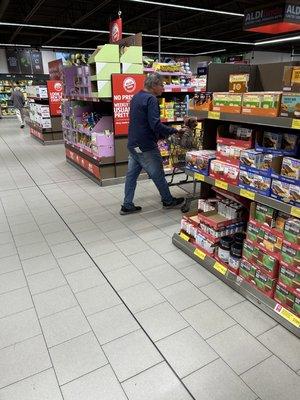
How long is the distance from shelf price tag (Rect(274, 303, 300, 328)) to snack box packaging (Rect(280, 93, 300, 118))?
53.7 inches

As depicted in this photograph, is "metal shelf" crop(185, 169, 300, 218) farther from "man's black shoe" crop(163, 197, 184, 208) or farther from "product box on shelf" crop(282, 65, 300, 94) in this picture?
"man's black shoe" crop(163, 197, 184, 208)

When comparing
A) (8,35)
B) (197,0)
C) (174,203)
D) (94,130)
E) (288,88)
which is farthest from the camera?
(8,35)

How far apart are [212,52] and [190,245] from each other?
2208cm

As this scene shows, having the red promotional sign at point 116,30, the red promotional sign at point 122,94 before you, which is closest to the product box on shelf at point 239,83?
the red promotional sign at point 122,94

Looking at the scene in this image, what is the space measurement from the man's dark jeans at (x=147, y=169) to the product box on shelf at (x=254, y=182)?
1.79 m

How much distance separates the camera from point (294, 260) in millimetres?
2115

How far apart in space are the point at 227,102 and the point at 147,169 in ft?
5.97

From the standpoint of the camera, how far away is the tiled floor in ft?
5.98

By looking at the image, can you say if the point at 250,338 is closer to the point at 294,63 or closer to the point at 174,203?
the point at 294,63

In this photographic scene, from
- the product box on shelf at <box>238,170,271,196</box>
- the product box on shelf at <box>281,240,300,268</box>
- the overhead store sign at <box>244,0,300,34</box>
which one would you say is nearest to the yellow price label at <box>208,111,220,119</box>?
the product box on shelf at <box>238,170,271,196</box>

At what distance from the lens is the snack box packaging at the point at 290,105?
191 cm

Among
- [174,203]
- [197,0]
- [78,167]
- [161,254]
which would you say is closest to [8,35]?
[197,0]

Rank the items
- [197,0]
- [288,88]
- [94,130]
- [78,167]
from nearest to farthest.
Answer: [288,88]
[94,130]
[78,167]
[197,0]

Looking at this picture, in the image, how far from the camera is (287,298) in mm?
2229
